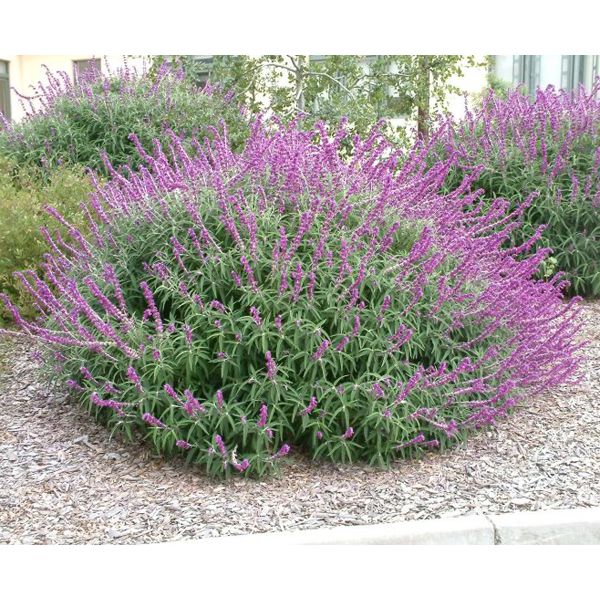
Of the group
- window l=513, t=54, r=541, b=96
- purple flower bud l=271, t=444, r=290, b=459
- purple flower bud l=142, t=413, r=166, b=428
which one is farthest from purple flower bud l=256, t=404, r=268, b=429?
window l=513, t=54, r=541, b=96

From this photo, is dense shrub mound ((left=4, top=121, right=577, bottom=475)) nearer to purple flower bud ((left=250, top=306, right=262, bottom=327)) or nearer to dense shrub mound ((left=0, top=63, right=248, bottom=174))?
purple flower bud ((left=250, top=306, right=262, bottom=327))

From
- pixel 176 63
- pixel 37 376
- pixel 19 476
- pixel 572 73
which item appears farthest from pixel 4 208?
pixel 572 73

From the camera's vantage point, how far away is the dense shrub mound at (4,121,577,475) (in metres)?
3.63

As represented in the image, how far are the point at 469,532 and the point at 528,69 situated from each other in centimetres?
1772

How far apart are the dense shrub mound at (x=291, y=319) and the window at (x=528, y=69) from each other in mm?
15897

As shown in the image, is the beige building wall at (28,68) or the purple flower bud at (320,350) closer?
the purple flower bud at (320,350)

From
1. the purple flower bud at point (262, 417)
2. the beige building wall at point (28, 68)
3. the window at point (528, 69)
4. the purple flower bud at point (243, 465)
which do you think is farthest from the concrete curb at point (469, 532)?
the beige building wall at point (28, 68)

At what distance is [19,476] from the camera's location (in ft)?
12.1

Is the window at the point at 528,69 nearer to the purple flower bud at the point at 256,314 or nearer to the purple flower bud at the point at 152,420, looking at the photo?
the purple flower bud at the point at 256,314

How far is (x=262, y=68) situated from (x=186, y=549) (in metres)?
8.15

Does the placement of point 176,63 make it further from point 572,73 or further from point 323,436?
point 572,73

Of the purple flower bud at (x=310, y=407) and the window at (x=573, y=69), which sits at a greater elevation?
the window at (x=573, y=69)

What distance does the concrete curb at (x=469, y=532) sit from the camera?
316cm

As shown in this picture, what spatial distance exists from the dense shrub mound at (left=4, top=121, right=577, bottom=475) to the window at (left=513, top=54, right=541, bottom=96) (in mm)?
15897
